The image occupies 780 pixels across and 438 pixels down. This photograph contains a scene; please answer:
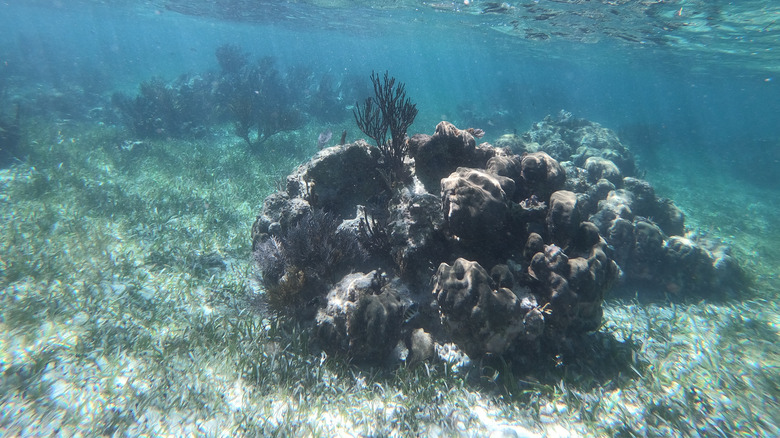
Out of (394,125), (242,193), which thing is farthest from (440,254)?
(242,193)

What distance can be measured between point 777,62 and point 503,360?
40.8m

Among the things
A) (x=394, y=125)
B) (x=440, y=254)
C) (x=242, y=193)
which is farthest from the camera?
(x=242, y=193)

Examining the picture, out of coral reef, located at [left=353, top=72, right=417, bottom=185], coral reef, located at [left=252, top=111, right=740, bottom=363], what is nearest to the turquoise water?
coral reef, located at [left=252, top=111, right=740, bottom=363]

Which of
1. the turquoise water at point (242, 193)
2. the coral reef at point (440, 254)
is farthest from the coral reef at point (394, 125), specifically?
the turquoise water at point (242, 193)

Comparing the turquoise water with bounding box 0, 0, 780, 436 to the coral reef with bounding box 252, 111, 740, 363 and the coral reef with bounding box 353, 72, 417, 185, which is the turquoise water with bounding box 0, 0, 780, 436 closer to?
the coral reef with bounding box 252, 111, 740, 363

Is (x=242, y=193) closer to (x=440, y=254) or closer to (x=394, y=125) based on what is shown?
(x=394, y=125)

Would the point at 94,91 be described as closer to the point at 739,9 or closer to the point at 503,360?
the point at 503,360

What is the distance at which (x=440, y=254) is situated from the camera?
209 inches

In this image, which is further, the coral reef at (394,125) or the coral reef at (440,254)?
the coral reef at (394,125)

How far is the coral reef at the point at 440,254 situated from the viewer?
4.47m

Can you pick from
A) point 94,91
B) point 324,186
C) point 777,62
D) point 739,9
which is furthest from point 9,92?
point 777,62

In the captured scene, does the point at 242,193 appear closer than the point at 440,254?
No

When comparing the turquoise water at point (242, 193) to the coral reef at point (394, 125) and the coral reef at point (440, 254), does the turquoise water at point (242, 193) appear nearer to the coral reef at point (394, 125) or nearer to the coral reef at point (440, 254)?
the coral reef at point (440, 254)

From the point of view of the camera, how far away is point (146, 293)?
6.37 m
